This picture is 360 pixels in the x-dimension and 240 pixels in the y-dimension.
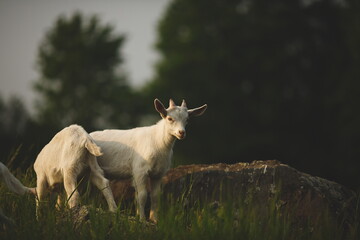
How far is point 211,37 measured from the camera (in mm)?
40250

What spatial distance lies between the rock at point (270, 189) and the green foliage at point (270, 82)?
21.6 meters

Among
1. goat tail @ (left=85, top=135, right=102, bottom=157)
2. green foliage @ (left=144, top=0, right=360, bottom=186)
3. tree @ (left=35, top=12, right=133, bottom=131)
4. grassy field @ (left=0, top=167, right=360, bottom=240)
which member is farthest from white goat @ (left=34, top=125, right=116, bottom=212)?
tree @ (left=35, top=12, right=133, bottom=131)

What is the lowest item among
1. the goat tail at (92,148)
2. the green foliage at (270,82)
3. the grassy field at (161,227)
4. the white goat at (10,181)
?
the grassy field at (161,227)

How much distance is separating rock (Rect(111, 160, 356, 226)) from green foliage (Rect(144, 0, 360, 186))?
70.7 ft

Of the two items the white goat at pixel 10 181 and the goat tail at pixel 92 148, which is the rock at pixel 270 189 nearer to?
the goat tail at pixel 92 148

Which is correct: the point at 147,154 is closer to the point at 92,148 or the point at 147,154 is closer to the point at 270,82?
the point at 92,148

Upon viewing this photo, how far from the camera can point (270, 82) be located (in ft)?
117

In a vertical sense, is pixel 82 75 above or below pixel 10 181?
above

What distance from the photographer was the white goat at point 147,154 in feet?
31.2

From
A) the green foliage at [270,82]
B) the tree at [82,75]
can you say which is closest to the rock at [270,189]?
the green foliage at [270,82]

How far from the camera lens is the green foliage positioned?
3325cm

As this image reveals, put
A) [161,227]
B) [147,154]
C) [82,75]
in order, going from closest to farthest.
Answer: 1. [161,227]
2. [147,154]
3. [82,75]

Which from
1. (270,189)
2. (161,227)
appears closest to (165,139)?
(270,189)

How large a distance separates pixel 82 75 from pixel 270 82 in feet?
54.1
